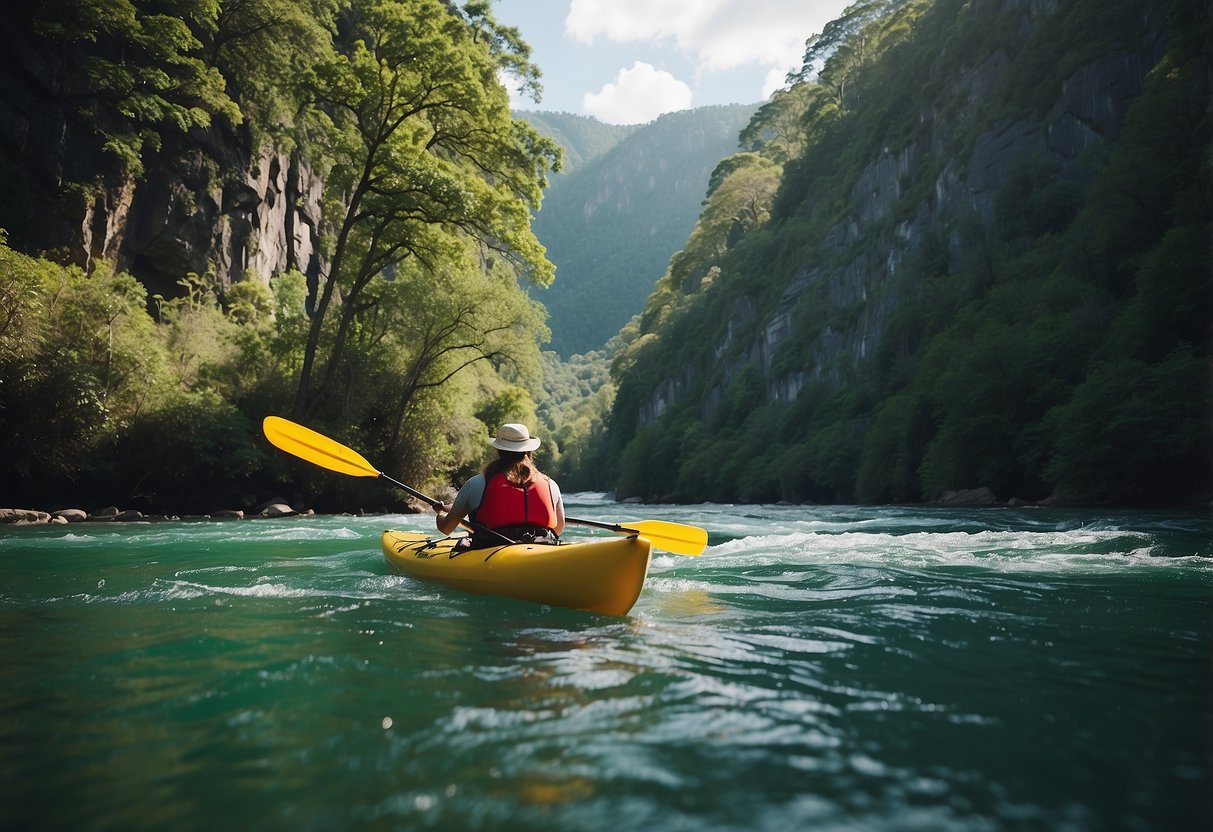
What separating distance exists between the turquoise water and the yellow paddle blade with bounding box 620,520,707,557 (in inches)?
31.6

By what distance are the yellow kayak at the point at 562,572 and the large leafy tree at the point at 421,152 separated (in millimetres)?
12126

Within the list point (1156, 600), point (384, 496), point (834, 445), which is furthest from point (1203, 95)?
point (384, 496)

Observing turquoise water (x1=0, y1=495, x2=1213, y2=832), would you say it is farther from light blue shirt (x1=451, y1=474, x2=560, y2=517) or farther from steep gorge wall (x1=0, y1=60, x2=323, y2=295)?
steep gorge wall (x1=0, y1=60, x2=323, y2=295)

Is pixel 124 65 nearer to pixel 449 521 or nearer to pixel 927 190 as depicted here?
pixel 449 521

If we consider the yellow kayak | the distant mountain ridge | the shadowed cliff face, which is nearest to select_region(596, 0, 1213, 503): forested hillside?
the yellow kayak

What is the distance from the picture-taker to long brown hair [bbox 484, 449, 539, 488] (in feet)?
17.2

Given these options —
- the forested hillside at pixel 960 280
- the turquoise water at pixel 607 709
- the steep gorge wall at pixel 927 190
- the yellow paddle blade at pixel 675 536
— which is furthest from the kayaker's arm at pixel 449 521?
the steep gorge wall at pixel 927 190

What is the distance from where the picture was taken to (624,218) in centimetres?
17725

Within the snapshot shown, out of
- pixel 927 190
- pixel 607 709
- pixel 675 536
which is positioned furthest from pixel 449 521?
pixel 927 190

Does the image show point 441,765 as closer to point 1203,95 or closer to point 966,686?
point 966,686

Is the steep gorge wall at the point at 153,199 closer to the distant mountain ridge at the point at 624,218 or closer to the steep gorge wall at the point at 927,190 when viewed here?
the steep gorge wall at the point at 927,190

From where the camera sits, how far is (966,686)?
2873 millimetres

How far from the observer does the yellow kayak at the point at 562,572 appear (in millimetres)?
4246

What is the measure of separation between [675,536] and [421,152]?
1336cm
